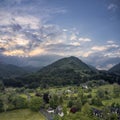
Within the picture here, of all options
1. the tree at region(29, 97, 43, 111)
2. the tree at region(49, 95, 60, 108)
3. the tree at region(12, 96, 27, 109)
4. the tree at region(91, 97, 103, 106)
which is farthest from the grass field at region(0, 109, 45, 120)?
the tree at region(91, 97, 103, 106)

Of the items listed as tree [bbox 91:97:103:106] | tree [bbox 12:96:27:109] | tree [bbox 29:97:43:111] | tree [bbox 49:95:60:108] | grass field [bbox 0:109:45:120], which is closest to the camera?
grass field [bbox 0:109:45:120]

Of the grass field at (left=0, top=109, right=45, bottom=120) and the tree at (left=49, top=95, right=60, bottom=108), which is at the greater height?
the tree at (left=49, top=95, right=60, bottom=108)

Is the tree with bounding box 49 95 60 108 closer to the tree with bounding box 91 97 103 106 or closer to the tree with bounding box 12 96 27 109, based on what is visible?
the tree with bounding box 12 96 27 109

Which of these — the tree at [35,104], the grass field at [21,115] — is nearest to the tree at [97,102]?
the tree at [35,104]

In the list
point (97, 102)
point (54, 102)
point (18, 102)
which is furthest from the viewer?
point (54, 102)

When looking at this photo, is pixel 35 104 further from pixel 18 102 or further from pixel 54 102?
pixel 54 102

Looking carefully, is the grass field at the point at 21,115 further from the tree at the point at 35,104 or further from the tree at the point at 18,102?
the tree at the point at 18,102

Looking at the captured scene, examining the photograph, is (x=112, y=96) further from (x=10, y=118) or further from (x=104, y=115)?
(x=10, y=118)

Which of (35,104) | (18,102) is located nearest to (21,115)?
(35,104)
